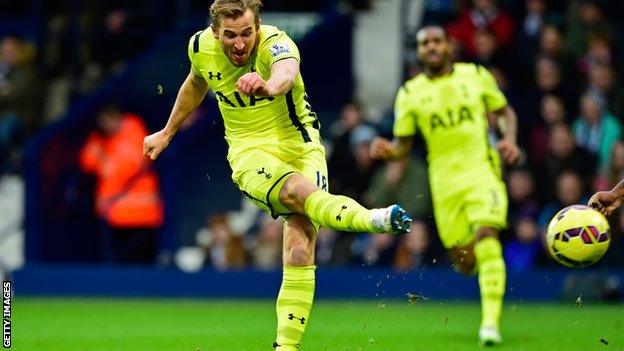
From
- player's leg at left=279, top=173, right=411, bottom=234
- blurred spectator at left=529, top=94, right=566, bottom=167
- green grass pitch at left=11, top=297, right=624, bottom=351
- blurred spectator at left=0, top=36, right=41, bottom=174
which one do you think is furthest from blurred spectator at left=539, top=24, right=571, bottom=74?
player's leg at left=279, top=173, right=411, bottom=234

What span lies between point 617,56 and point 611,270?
2.90 meters

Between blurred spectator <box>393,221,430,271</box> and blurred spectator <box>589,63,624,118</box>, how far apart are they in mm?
2586

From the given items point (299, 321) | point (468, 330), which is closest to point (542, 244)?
point (468, 330)

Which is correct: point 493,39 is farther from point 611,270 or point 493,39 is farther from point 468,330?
point 468,330

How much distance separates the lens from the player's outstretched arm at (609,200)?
9219 millimetres

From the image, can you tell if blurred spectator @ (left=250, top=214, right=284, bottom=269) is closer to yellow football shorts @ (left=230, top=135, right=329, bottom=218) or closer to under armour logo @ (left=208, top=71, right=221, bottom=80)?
yellow football shorts @ (left=230, top=135, right=329, bottom=218)

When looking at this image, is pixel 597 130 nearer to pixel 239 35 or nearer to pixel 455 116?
pixel 455 116

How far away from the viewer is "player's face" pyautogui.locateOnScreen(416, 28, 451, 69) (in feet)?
40.7

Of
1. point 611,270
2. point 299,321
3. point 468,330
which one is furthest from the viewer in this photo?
point 611,270

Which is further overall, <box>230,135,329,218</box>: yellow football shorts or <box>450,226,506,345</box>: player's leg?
<box>450,226,506,345</box>: player's leg

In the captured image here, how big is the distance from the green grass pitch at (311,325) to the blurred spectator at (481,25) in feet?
11.0

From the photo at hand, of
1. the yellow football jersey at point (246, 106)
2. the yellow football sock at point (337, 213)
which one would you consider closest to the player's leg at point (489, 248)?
the yellow football jersey at point (246, 106)

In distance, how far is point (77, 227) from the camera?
20.0m

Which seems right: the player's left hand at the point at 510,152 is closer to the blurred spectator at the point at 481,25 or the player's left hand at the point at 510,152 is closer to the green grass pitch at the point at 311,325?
the green grass pitch at the point at 311,325
